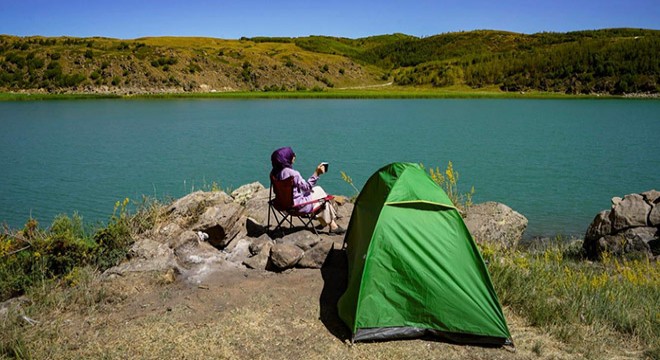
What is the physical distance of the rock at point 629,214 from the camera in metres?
10.2

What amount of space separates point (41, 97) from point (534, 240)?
6397 cm

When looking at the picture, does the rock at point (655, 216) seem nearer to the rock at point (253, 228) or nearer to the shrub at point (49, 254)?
the rock at point (253, 228)

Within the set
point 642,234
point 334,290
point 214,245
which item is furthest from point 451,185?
point 214,245

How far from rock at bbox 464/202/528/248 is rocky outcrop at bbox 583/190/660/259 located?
1.57 m

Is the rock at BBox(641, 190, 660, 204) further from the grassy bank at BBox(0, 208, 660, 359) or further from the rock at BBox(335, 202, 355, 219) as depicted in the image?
the rock at BBox(335, 202, 355, 219)

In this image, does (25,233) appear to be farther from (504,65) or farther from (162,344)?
(504,65)

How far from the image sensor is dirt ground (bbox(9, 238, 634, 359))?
507 centimetres

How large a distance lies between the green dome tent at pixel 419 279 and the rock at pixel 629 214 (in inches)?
238

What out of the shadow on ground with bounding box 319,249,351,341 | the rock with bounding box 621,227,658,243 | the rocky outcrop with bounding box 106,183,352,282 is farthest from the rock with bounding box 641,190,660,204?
the shadow on ground with bounding box 319,249,351,341

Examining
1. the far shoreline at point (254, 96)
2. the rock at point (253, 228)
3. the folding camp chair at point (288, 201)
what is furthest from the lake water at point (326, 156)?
the far shoreline at point (254, 96)

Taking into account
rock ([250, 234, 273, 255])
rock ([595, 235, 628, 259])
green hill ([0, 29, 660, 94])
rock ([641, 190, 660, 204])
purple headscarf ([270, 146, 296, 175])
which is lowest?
rock ([595, 235, 628, 259])

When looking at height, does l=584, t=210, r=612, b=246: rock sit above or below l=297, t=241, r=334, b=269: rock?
below

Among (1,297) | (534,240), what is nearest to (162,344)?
(1,297)

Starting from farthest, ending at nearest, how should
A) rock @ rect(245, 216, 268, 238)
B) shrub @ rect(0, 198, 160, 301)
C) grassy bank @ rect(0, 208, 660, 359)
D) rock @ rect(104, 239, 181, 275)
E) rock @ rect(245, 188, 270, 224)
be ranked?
rock @ rect(245, 188, 270, 224)
rock @ rect(245, 216, 268, 238)
rock @ rect(104, 239, 181, 275)
shrub @ rect(0, 198, 160, 301)
grassy bank @ rect(0, 208, 660, 359)
